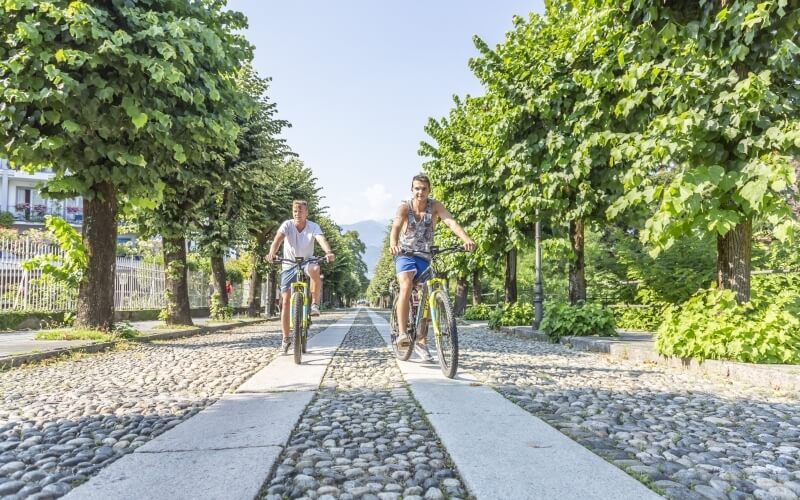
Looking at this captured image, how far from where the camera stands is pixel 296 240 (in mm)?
7762

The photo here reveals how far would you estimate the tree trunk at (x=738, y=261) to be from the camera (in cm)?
701

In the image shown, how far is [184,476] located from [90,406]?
230 centimetres

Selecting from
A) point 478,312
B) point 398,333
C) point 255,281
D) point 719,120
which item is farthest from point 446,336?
point 255,281

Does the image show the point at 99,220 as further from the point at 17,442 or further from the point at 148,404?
the point at 17,442

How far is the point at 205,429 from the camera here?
344 cm

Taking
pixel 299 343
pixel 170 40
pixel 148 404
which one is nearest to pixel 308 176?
pixel 170 40

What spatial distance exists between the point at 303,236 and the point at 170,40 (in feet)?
12.3

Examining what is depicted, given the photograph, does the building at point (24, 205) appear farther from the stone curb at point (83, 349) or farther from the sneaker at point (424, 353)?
the sneaker at point (424, 353)

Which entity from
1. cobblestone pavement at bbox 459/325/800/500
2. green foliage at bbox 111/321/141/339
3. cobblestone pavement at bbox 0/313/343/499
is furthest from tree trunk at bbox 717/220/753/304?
green foliage at bbox 111/321/141/339

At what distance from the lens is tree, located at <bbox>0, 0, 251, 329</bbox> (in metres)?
7.91

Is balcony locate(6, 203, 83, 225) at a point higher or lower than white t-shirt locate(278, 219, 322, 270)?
higher

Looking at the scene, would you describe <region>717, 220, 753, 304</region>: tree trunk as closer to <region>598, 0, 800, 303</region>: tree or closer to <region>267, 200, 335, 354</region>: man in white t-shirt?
<region>598, 0, 800, 303</region>: tree

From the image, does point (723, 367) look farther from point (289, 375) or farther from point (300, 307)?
point (300, 307)

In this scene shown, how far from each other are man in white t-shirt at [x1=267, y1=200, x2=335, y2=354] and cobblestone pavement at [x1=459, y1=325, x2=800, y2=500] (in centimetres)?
241
